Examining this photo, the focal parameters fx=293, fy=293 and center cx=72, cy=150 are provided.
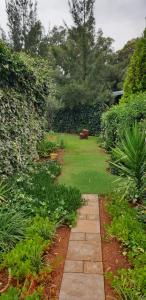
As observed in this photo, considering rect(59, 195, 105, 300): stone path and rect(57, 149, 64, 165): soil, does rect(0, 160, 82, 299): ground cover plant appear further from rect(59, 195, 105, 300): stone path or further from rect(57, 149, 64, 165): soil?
rect(57, 149, 64, 165): soil

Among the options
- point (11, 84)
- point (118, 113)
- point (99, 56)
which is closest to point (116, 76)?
point (99, 56)

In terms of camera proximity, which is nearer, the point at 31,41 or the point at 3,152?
the point at 3,152

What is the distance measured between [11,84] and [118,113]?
338cm

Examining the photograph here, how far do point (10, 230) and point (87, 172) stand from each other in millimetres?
4368

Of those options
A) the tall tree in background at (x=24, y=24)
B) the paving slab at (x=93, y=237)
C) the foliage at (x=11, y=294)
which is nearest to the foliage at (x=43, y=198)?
the paving slab at (x=93, y=237)

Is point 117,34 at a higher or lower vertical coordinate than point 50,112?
higher

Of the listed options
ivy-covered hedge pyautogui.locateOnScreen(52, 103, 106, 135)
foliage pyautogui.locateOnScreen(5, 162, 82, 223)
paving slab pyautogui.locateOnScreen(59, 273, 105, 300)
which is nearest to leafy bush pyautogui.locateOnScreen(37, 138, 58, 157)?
foliage pyautogui.locateOnScreen(5, 162, 82, 223)

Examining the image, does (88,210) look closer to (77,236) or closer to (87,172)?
(77,236)

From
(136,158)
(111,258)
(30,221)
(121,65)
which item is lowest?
(111,258)

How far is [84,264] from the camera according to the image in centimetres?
349

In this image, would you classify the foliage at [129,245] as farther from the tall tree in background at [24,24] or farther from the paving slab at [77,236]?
the tall tree in background at [24,24]

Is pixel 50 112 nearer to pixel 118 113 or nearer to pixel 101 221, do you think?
pixel 118 113

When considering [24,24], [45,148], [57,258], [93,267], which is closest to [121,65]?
[24,24]

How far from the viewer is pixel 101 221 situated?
15.7 feet
